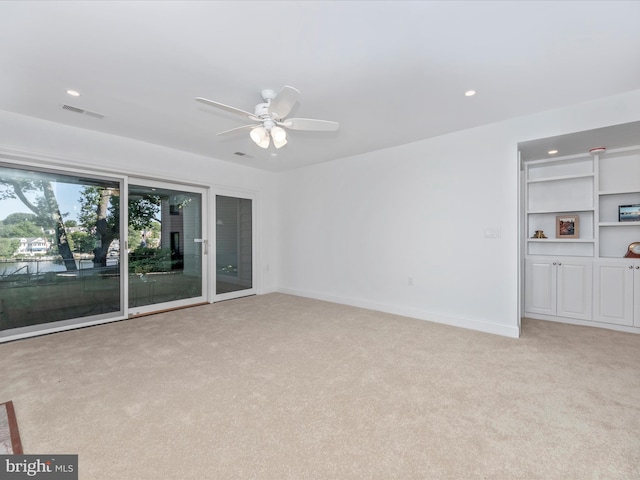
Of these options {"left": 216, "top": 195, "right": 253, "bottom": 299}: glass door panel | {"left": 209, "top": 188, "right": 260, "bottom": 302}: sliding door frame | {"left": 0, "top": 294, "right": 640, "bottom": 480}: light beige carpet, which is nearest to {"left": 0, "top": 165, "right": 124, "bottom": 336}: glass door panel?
{"left": 0, "top": 294, "right": 640, "bottom": 480}: light beige carpet

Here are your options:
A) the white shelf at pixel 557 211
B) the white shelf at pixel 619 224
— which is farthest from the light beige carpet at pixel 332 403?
the white shelf at pixel 557 211

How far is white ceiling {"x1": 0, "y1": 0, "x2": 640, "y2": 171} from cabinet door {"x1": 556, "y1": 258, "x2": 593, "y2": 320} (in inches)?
80.8

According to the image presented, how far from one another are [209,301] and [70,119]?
3.12 m

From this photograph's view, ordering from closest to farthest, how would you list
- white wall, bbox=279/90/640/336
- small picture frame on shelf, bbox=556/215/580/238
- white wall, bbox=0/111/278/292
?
white wall, bbox=0/111/278/292
white wall, bbox=279/90/640/336
small picture frame on shelf, bbox=556/215/580/238

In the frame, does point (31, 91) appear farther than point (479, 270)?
No

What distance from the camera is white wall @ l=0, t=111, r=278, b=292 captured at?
321 centimetres

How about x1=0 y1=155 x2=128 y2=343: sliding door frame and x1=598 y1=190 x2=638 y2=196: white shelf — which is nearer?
x1=0 y1=155 x2=128 y2=343: sliding door frame

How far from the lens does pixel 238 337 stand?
130 inches

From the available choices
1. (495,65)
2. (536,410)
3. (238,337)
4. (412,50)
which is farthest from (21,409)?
(495,65)

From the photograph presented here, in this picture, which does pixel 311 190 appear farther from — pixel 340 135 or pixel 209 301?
pixel 209 301

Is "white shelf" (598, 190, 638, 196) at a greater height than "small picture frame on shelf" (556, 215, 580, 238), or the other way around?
"white shelf" (598, 190, 638, 196)

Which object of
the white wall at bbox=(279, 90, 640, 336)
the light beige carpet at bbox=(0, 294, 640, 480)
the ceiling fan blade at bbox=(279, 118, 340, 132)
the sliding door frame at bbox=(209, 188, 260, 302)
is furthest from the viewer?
the sliding door frame at bbox=(209, 188, 260, 302)

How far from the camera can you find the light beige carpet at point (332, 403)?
1.50 meters

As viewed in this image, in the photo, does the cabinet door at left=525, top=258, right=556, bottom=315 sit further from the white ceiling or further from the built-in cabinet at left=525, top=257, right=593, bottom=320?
the white ceiling
